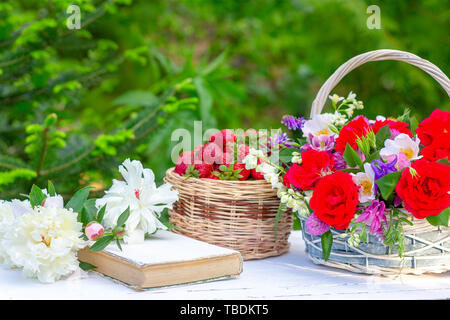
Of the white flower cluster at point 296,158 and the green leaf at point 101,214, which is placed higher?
the white flower cluster at point 296,158

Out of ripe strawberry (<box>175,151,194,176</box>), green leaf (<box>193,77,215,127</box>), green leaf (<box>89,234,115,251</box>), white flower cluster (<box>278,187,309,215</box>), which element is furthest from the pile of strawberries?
green leaf (<box>193,77,215,127</box>)

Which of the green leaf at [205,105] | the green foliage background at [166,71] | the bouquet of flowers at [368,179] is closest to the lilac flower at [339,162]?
the bouquet of flowers at [368,179]

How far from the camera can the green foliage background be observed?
5.24 feet

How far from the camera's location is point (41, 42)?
5.39ft

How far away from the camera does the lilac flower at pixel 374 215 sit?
2.60 feet

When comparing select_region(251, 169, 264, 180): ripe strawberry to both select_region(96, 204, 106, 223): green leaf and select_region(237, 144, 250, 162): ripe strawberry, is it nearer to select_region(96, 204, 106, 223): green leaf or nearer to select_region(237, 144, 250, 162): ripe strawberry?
select_region(237, 144, 250, 162): ripe strawberry

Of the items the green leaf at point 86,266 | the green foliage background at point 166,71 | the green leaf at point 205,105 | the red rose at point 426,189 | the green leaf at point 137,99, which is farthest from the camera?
the green leaf at point 137,99

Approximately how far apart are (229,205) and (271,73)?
96.1 inches

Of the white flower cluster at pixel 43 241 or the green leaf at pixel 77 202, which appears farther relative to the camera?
the green leaf at pixel 77 202

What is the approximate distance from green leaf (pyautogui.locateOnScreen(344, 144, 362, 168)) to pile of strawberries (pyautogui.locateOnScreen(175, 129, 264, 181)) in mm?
194

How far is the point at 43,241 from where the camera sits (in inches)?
32.2

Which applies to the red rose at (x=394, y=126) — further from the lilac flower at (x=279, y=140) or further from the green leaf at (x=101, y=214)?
the green leaf at (x=101, y=214)

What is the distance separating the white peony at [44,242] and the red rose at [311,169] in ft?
1.24
